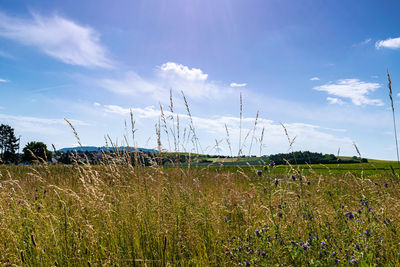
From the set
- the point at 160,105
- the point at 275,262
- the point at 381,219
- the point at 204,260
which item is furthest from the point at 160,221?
the point at 381,219

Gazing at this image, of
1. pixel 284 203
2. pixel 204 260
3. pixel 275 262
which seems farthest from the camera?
pixel 284 203

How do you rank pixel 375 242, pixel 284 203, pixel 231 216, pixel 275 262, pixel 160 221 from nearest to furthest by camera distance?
pixel 275 262 → pixel 375 242 → pixel 160 221 → pixel 284 203 → pixel 231 216

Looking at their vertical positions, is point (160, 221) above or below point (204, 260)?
above

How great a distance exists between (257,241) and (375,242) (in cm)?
129

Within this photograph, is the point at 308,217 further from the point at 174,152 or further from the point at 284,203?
the point at 174,152

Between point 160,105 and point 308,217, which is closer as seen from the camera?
point 308,217

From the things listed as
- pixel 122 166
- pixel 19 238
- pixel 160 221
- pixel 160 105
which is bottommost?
pixel 19 238

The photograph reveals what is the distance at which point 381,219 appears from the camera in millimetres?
3271

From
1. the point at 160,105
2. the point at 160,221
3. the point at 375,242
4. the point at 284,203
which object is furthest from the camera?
the point at 160,105

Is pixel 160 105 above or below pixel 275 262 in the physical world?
above

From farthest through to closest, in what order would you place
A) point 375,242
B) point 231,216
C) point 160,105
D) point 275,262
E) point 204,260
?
point 160,105 → point 231,216 → point 375,242 → point 204,260 → point 275,262

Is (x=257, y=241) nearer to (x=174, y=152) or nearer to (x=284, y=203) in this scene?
(x=284, y=203)

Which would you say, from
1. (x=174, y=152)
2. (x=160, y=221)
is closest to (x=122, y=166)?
(x=174, y=152)

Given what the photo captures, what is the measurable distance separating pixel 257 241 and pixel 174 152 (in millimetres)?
2502
